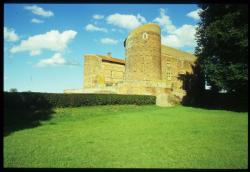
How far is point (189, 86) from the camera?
137 ft

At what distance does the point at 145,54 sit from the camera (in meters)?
36.6

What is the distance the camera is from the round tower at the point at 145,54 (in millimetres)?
36625

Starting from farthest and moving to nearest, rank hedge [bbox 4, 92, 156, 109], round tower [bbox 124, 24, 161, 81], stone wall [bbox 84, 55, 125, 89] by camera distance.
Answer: stone wall [bbox 84, 55, 125, 89] → round tower [bbox 124, 24, 161, 81] → hedge [bbox 4, 92, 156, 109]

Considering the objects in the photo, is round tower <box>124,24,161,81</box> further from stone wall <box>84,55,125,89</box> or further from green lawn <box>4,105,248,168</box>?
green lawn <box>4,105,248,168</box>

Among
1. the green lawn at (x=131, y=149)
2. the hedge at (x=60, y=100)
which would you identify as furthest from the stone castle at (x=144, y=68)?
the green lawn at (x=131, y=149)

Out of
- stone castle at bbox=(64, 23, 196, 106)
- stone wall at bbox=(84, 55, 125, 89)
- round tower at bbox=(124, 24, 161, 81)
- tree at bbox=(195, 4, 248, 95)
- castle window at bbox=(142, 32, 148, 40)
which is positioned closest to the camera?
tree at bbox=(195, 4, 248, 95)

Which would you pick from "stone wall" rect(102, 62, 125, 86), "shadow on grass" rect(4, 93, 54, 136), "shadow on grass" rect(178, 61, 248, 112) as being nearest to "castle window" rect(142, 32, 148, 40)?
"shadow on grass" rect(178, 61, 248, 112)

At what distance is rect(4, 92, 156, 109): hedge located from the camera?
19391mm

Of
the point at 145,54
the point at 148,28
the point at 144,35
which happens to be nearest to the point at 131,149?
the point at 145,54

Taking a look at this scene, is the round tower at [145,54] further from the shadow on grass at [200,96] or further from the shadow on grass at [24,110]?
the shadow on grass at [24,110]

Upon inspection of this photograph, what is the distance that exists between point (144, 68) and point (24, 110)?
829 inches

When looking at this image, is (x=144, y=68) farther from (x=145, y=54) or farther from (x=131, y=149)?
(x=131, y=149)

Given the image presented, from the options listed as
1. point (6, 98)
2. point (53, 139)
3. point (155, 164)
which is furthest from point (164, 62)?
point (155, 164)

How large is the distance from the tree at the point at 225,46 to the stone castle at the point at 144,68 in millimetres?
9165
